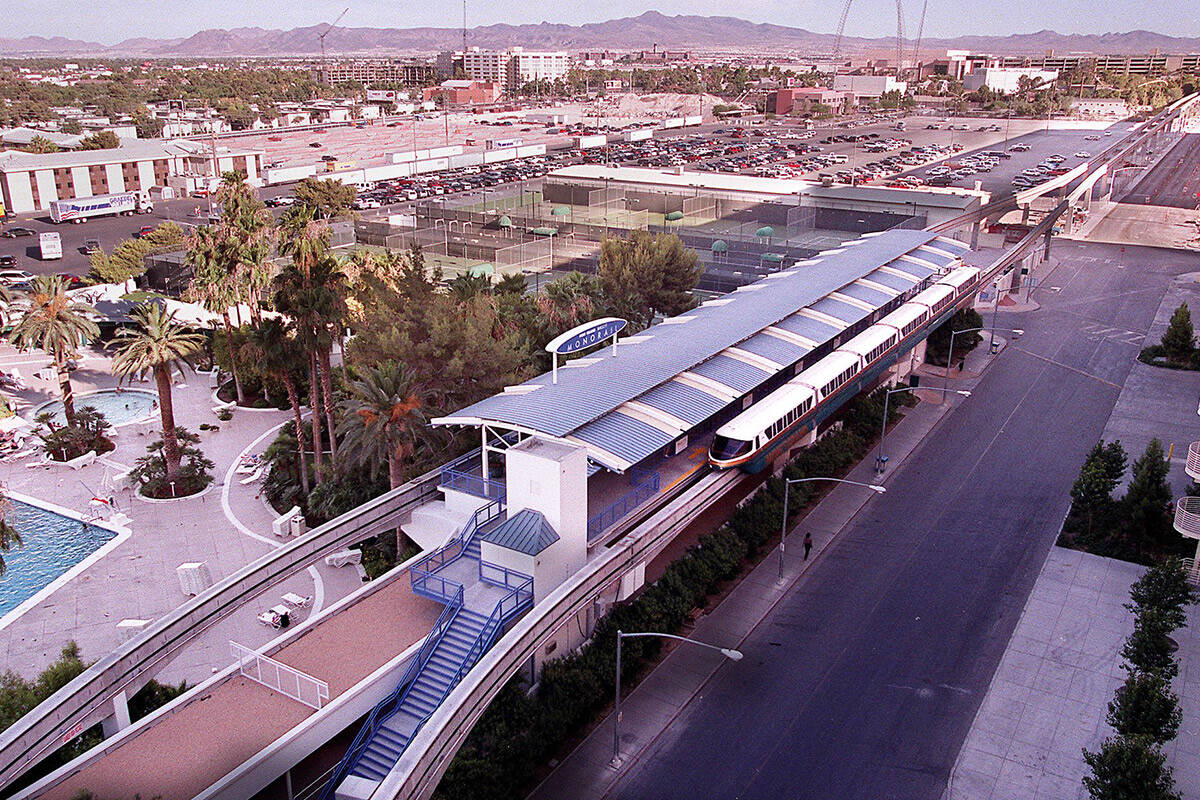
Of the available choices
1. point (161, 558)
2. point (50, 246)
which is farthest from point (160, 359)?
point (50, 246)

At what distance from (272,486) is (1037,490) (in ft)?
128

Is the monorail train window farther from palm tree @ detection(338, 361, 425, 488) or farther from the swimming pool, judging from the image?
the swimming pool

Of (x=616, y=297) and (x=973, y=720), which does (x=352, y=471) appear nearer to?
(x=616, y=297)

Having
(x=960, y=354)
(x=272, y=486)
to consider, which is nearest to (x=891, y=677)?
(x=272, y=486)

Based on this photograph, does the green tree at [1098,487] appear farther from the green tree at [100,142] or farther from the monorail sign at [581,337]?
the green tree at [100,142]

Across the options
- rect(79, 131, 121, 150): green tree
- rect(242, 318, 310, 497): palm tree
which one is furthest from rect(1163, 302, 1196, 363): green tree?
rect(79, 131, 121, 150): green tree

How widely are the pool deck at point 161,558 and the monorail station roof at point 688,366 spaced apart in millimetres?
11529

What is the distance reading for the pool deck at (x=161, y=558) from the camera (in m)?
33.6

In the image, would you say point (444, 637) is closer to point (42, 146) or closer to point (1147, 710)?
point (1147, 710)

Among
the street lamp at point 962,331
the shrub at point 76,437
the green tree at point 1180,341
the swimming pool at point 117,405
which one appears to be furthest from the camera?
the green tree at point 1180,341

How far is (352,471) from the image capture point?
41969 mm

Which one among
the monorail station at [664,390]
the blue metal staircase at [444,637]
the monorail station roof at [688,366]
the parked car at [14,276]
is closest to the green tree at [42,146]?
the parked car at [14,276]

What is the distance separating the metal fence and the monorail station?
9.14 metres

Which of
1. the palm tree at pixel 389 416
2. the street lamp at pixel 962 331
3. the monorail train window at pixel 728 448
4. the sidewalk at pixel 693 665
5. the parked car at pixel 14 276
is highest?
the palm tree at pixel 389 416
